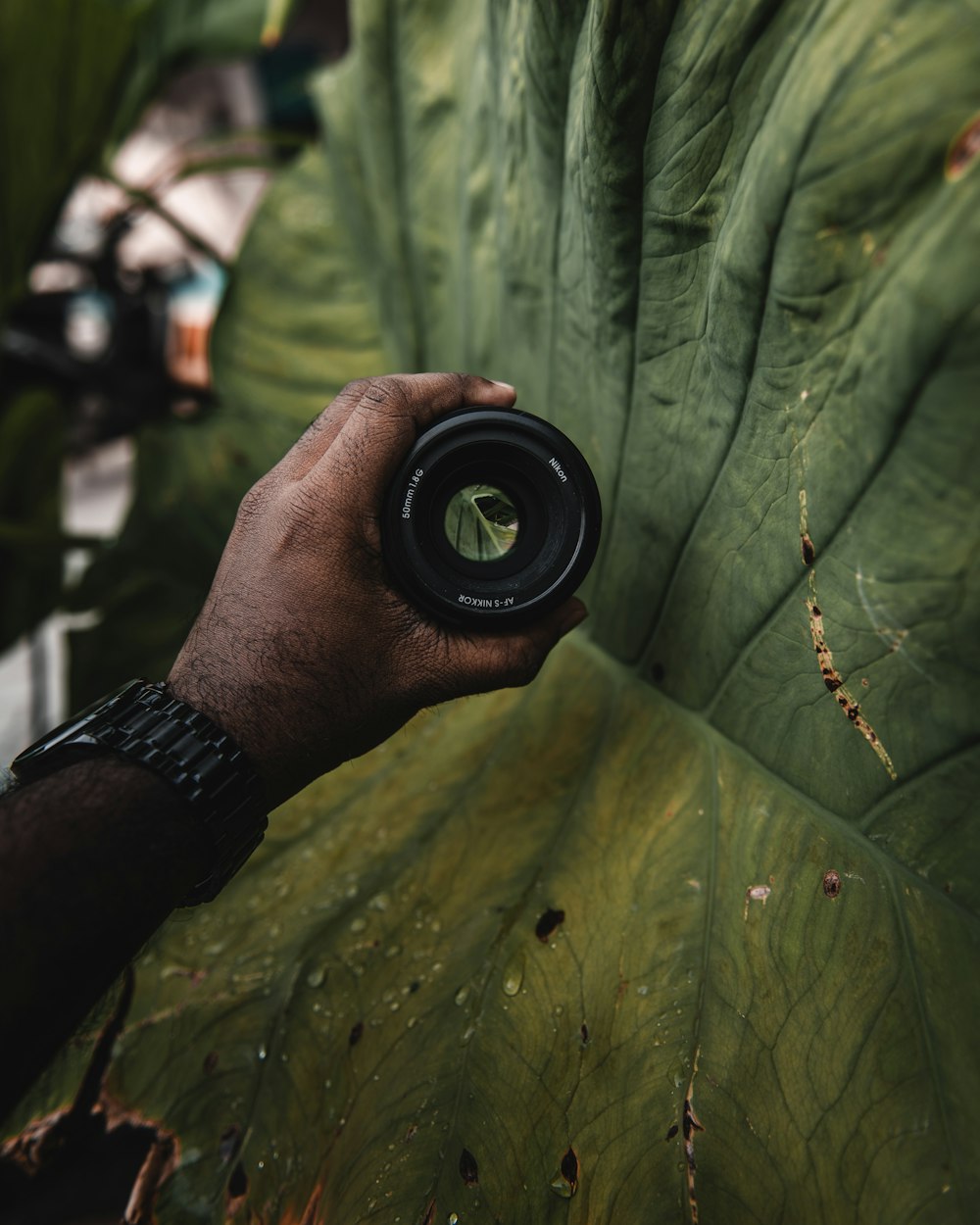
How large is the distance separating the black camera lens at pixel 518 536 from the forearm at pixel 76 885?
0.20 m

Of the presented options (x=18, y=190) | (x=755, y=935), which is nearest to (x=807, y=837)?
(x=755, y=935)

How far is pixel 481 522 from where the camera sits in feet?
2.16

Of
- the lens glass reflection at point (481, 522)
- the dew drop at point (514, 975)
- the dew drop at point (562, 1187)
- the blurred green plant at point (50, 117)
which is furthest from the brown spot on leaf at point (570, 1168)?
the blurred green plant at point (50, 117)

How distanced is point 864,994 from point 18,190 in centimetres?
147

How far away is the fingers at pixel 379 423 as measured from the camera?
24.4 inches

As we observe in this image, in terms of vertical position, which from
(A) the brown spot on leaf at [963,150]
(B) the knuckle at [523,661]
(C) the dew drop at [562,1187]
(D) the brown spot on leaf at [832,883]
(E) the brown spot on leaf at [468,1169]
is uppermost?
(A) the brown spot on leaf at [963,150]

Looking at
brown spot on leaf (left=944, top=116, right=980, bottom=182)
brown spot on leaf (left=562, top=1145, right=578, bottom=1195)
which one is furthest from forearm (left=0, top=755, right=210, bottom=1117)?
brown spot on leaf (left=944, top=116, right=980, bottom=182)

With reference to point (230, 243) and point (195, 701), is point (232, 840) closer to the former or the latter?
point (195, 701)

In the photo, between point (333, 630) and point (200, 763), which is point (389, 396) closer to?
point (333, 630)

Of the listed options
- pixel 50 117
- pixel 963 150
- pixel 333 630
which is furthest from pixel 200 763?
pixel 50 117

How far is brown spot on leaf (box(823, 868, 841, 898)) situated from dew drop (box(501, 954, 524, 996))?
0.74ft

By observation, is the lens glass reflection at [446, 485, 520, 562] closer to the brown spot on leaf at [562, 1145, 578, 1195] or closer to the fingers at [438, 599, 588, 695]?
the fingers at [438, 599, 588, 695]

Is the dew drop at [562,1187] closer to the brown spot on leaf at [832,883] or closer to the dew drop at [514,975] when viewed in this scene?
the dew drop at [514,975]

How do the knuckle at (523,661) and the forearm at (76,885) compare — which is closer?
the forearm at (76,885)
